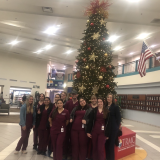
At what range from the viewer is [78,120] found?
3596 millimetres

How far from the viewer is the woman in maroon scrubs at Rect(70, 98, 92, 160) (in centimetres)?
357

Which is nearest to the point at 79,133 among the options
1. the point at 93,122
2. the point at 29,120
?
the point at 93,122

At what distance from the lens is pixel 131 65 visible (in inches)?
546

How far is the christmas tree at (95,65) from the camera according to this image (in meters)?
5.01

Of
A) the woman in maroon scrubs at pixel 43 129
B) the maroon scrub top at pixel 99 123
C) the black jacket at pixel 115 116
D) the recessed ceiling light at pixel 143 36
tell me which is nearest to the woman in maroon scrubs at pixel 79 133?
the maroon scrub top at pixel 99 123

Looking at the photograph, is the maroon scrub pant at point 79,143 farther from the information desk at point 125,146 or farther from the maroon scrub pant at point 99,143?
the information desk at point 125,146

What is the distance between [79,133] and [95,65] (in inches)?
94.1

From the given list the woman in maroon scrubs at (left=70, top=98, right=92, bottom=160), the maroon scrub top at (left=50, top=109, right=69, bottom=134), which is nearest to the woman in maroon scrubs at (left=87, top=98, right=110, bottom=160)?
the woman in maroon scrubs at (left=70, top=98, right=92, bottom=160)

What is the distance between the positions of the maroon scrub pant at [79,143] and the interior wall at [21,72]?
647 inches

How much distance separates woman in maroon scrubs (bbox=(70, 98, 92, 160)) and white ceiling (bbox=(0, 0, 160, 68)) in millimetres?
6264

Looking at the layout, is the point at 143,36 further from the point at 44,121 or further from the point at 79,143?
the point at 79,143

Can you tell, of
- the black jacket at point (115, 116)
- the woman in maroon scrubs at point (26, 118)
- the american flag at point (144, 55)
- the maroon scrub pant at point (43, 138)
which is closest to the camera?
the black jacket at point (115, 116)

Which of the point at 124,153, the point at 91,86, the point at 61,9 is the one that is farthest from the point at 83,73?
the point at 61,9

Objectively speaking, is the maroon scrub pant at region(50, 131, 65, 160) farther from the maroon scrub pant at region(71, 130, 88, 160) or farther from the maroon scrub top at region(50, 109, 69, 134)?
the maroon scrub pant at region(71, 130, 88, 160)
